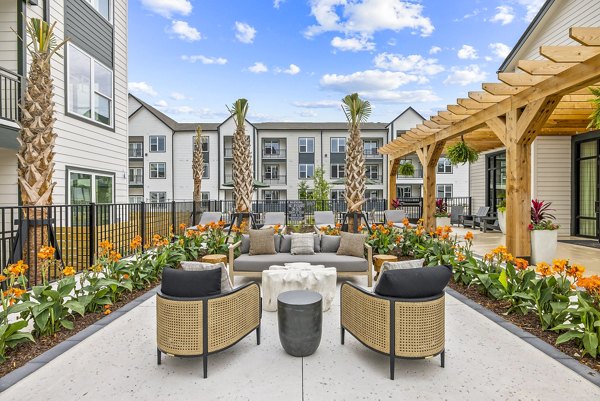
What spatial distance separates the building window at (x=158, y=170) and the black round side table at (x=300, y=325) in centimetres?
2569

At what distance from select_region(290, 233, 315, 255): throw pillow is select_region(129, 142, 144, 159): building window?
24212 millimetres

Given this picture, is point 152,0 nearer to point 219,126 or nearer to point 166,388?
point 166,388

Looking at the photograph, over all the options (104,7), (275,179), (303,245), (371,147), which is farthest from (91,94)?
(371,147)

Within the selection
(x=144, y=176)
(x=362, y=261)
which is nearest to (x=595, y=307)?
(x=362, y=261)

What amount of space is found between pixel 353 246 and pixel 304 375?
3097mm

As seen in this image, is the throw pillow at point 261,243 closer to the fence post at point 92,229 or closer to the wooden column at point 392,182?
the fence post at point 92,229

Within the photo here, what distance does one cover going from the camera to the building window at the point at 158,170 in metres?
26.3

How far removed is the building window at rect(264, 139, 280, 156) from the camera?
28531mm

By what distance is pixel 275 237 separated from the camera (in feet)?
20.3

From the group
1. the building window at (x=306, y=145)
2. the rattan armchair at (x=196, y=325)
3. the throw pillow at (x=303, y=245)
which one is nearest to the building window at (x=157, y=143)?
the building window at (x=306, y=145)

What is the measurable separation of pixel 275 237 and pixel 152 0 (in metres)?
10.3

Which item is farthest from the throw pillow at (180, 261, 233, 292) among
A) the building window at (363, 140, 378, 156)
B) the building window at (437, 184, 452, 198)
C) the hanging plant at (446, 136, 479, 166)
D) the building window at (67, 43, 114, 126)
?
the building window at (437, 184, 452, 198)

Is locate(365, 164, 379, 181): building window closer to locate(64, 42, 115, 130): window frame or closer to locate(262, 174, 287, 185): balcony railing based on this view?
locate(262, 174, 287, 185): balcony railing

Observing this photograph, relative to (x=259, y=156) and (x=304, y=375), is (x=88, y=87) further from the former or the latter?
(x=259, y=156)
